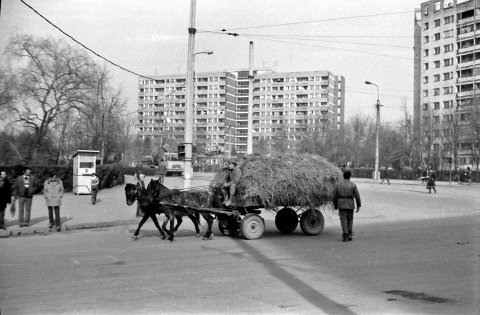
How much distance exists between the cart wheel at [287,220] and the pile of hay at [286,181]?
4.55 feet

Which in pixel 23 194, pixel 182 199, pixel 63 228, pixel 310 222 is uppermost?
pixel 182 199

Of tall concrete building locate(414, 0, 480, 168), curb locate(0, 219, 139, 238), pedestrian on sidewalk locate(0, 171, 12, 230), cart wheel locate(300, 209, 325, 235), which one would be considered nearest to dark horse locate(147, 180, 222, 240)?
cart wheel locate(300, 209, 325, 235)

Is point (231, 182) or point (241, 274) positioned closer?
point (241, 274)

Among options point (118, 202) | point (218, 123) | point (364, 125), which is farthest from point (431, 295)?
point (218, 123)

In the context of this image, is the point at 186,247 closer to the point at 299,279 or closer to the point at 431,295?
the point at 299,279

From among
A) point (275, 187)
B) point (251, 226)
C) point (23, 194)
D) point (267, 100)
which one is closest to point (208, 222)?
point (251, 226)

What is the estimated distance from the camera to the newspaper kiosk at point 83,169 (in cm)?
2881

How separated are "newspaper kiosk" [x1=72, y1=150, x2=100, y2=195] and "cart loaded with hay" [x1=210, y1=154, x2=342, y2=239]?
16.8m

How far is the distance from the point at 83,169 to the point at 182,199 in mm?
17574

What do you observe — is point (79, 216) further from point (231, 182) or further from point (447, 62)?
point (447, 62)

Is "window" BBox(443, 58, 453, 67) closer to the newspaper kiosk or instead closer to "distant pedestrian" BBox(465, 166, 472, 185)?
"distant pedestrian" BBox(465, 166, 472, 185)

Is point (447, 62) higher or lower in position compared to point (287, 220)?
higher

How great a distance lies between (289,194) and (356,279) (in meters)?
4.77

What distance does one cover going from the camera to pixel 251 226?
13.1m
